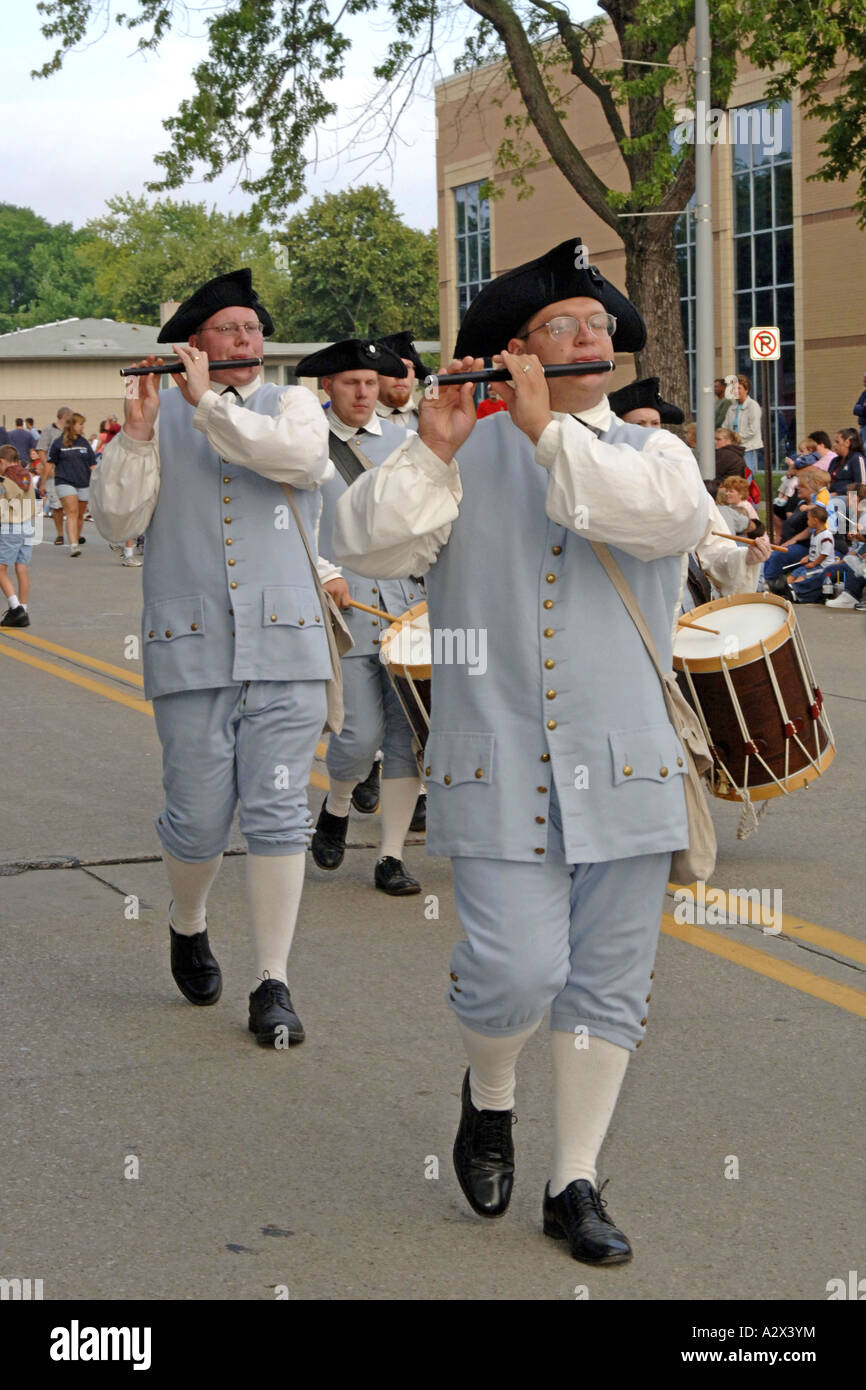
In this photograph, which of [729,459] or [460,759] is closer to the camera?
[460,759]

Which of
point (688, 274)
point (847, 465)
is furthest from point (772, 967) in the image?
point (688, 274)

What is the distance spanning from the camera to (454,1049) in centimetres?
509

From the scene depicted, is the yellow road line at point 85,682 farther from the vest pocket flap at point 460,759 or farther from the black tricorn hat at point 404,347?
the vest pocket flap at point 460,759

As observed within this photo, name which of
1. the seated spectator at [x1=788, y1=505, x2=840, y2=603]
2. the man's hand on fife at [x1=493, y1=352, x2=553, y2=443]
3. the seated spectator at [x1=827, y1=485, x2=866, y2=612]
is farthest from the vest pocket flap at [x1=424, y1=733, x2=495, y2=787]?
the seated spectator at [x1=788, y1=505, x2=840, y2=603]

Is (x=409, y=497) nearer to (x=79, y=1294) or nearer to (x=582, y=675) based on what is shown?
(x=582, y=675)

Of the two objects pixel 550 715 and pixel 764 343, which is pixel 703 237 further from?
pixel 550 715

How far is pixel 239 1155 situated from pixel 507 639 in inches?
58.2

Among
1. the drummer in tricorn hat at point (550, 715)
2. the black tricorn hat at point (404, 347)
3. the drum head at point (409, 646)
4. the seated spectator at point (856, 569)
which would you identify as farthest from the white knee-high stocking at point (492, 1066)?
the seated spectator at point (856, 569)

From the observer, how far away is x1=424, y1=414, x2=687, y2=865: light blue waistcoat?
12.0 ft

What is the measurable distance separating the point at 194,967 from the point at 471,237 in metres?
43.6

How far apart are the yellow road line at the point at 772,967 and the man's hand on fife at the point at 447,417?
2.55 m

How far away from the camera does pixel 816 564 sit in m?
17.0

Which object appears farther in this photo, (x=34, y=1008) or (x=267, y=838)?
(x=34, y=1008)

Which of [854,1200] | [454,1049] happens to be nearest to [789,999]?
[454,1049]
